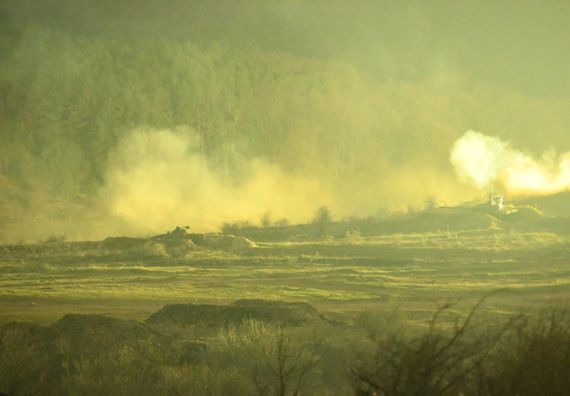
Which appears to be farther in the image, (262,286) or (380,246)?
(380,246)

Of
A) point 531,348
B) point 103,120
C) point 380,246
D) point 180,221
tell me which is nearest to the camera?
point 531,348

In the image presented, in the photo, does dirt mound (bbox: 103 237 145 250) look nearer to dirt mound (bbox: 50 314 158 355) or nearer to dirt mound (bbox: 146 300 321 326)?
→ dirt mound (bbox: 146 300 321 326)

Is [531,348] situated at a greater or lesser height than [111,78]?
lesser

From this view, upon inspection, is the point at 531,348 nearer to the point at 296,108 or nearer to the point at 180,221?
the point at 180,221

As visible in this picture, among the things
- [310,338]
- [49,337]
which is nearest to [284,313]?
[310,338]

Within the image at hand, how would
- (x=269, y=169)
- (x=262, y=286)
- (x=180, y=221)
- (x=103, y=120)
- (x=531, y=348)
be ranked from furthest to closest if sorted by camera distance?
(x=269, y=169), (x=103, y=120), (x=180, y=221), (x=262, y=286), (x=531, y=348)

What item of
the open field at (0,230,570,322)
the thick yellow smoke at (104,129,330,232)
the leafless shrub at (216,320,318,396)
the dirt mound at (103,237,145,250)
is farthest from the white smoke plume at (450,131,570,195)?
the leafless shrub at (216,320,318,396)

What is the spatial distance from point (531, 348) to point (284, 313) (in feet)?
41.6

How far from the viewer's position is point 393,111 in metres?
106

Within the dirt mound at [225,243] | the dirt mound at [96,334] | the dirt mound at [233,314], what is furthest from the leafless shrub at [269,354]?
the dirt mound at [225,243]

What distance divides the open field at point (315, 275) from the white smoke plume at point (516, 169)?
22975 mm

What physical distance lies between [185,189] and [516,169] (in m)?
30.4

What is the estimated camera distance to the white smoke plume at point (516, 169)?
285 feet

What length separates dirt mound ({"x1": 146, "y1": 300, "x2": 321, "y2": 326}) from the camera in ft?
82.0
